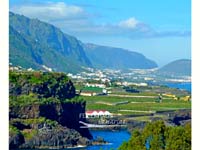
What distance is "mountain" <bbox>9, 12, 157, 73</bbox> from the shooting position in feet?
55.7

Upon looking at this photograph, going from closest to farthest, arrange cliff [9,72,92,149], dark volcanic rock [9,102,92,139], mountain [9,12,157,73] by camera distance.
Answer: cliff [9,72,92,149]
dark volcanic rock [9,102,92,139]
mountain [9,12,157,73]

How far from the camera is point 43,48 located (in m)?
27.3

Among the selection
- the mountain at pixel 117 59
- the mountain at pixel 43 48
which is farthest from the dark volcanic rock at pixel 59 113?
the mountain at pixel 43 48

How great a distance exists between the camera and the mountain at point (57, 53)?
669 inches

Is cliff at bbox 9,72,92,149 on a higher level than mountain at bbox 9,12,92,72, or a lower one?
lower

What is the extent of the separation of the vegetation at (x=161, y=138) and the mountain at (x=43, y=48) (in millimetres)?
16842

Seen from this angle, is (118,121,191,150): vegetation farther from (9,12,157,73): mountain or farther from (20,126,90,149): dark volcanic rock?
(9,12,157,73): mountain

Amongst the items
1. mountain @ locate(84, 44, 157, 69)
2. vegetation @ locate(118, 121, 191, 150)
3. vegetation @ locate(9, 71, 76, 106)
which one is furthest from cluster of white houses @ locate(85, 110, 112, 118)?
vegetation @ locate(118, 121, 191, 150)

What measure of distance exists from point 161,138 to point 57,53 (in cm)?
2371

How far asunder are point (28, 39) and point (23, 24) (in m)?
4.72

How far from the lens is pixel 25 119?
1262 cm

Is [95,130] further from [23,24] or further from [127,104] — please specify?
[23,24]
